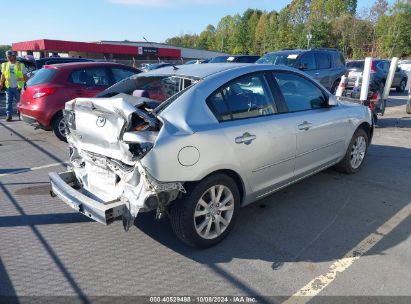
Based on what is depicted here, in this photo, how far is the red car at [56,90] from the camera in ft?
25.0

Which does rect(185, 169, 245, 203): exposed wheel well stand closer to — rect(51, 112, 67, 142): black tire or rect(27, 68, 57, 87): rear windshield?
rect(51, 112, 67, 142): black tire

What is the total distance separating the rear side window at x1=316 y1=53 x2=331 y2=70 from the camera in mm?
11977

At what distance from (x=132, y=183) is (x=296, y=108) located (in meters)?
2.26

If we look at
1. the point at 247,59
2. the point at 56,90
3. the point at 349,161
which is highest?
the point at 247,59

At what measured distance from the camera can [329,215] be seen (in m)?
4.23

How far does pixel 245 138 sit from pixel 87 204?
5.27 ft

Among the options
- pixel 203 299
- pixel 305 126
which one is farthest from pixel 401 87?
pixel 203 299

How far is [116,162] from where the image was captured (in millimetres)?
3316

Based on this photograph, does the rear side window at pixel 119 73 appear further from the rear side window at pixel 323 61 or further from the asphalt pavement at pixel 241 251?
the rear side window at pixel 323 61

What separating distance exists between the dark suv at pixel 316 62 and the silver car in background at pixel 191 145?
7.24 metres

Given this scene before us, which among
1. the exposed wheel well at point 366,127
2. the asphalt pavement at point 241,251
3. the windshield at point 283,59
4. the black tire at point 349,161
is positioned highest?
the windshield at point 283,59

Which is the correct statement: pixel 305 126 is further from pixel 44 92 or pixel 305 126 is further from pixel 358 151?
pixel 44 92

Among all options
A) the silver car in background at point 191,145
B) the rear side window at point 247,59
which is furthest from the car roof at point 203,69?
the rear side window at point 247,59

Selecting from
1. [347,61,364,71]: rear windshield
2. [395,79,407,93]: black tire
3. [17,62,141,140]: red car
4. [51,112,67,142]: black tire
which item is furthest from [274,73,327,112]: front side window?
[395,79,407,93]: black tire
